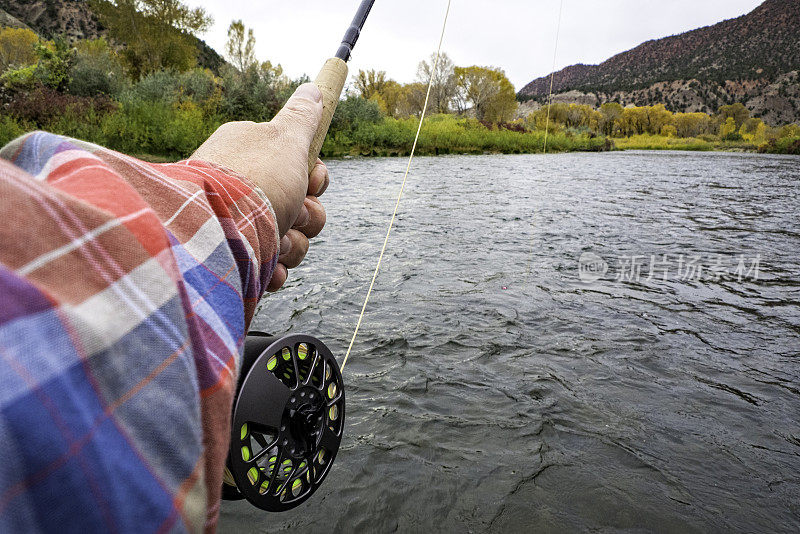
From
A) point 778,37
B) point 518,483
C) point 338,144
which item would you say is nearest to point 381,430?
point 518,483

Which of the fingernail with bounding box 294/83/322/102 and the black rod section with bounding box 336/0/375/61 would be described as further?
the black rod section with bounding box 336/0/375/61

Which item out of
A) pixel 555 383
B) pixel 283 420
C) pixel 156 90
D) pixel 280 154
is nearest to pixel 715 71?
pixel 156 90

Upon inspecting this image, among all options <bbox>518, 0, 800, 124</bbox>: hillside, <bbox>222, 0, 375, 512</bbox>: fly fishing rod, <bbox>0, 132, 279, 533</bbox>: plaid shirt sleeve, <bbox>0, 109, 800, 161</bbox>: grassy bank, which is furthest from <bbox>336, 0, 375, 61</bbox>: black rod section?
<bbox>518, 0, 800, 124</bbox>: hillside

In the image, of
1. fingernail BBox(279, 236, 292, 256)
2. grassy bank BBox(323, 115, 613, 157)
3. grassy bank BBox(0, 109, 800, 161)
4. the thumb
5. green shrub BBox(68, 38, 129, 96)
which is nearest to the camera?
the thumb

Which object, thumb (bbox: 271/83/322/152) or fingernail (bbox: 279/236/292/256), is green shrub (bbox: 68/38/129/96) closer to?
thumb (bbox: 271/83/322/152)

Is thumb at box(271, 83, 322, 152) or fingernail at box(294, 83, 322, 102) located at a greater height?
fingernail at box(294, 83, 322, 102)

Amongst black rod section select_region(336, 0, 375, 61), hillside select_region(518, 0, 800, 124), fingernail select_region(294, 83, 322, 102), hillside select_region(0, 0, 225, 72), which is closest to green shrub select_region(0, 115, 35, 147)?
black rod section select_region(336, 0, 375, 61)

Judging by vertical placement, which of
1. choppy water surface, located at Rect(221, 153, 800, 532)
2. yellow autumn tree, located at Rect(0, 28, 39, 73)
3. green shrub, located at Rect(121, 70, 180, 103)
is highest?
yellow autumn tree, located at Rect(0, 28, 39, 73)

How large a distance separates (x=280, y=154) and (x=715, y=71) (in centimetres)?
8447

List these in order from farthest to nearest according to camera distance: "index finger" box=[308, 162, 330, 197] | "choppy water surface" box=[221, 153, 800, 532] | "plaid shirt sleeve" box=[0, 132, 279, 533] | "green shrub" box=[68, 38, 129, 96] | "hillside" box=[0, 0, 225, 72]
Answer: "hillside" box=[0, 0, 225, 72], "green shrub" box=[68, 38, 129, 96], "choppy water surface" box=[221, 153, 800, 532], "index finger" box=[308, 162, 330, 197], "plaid shirt sleeve" box=[0, 132, 279, 533]

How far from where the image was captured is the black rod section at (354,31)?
6.36ft

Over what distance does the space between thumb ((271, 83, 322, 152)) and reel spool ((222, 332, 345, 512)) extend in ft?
1.73

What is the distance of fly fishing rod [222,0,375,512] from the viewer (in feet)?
3.53

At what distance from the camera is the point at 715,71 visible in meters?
68.0
